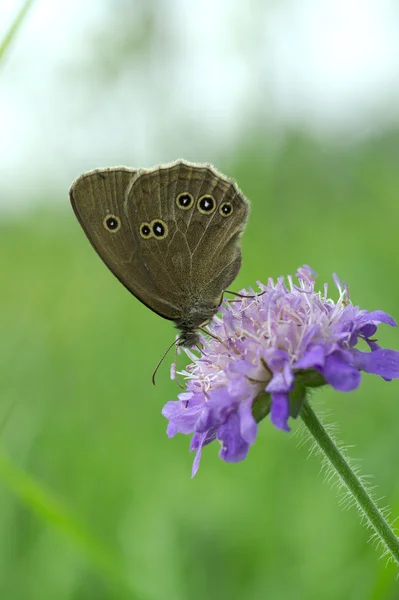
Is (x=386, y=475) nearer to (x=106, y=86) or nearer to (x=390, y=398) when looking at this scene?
(x=390, y=398)

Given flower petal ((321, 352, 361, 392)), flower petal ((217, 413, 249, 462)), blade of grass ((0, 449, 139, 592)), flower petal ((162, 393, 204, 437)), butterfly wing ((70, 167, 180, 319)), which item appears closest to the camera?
flower petal ((321, 352, 361, 392))

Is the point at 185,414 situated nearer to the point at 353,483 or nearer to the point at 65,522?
the point at 353,483

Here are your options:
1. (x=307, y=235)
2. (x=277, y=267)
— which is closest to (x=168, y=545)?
(x=277, y=267)

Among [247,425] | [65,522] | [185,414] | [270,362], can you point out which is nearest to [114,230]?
[185,414]

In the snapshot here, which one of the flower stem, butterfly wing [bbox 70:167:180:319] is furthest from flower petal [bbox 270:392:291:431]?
butterfly wing [bbox 70:167:180:319]

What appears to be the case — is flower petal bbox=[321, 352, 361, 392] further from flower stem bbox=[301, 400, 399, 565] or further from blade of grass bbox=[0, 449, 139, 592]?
blade of grass bbox=[0, 449, 139, 592]

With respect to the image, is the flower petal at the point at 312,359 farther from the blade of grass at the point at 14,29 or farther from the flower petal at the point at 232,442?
the blade of grass at the point at 14,29
